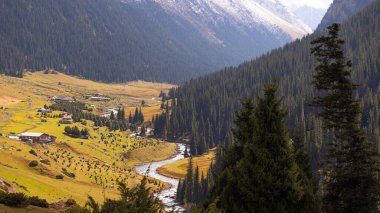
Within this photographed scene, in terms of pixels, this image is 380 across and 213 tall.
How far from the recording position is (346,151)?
128 feet

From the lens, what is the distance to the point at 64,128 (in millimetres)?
160750

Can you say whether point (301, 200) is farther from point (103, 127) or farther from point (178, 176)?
point (103, 127)

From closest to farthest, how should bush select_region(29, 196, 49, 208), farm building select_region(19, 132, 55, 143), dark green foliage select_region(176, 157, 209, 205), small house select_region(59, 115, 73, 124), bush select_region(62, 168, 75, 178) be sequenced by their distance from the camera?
bush select_region(29, 196, 49, 208), bush select_region(62, 168, 75, 178), dark green foliage select_region(176, 157, 209, 205), farm building select_region(19, 132, 55, 143), small house select_region(59, 115, 73, 124)

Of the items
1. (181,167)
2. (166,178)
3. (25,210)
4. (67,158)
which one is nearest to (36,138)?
(67,158)

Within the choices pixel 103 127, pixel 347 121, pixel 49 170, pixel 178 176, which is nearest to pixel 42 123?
pixel 103 127

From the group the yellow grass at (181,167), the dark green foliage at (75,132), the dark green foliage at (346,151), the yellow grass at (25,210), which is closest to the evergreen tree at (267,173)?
the dark green foliage at (346,151)

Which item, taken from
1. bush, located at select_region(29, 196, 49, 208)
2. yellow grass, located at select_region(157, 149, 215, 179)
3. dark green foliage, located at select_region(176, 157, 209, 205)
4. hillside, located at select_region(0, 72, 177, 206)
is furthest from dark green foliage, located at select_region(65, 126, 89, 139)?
bush, located at select_region(29, 196, 49, 208)

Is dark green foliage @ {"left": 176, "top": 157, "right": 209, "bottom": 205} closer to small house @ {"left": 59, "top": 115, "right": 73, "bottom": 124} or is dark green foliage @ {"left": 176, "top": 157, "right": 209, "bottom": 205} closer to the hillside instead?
the hillside

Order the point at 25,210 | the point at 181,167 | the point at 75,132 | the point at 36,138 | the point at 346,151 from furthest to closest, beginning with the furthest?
the point at 75,132, the point at 181,167, the point at 36,138, the point at 25,210, the point at 346,151

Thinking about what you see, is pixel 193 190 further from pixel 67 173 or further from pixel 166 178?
pixel 166 178

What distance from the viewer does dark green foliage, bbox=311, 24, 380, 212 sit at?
124ft

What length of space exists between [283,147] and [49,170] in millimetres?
59589

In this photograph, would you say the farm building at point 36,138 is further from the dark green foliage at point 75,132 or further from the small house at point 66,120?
the small house at point 66,120

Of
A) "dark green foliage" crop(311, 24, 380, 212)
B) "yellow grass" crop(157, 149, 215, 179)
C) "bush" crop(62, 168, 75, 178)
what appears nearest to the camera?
"dark green foliage" crop(311, 24, 380, 212)
